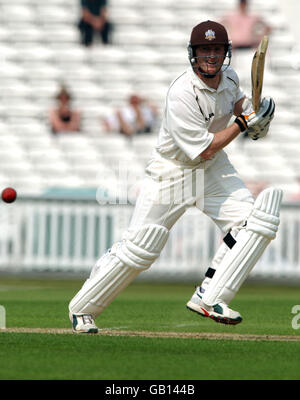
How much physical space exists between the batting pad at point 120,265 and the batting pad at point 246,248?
41cm

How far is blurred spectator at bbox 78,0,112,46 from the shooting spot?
16.1 m

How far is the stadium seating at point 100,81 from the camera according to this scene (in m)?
14.9

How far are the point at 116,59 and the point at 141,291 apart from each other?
612cm

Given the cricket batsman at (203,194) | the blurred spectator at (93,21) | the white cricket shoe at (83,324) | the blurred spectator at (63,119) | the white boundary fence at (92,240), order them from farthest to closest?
1. the blurred spectator at (93,21)
2. the blurred spectator at (63,119)
3. the white boundary fence at (92,240)
4. the white cricket shoe at (83,324)
5. the cricket batsman at (203,194)

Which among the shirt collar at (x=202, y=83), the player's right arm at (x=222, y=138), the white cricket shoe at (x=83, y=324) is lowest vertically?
the white cricket shoe at (x=83, y=324)

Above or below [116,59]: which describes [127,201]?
below

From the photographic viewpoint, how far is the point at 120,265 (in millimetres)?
5977

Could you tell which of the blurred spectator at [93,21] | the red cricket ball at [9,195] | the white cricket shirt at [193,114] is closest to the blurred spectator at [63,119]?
the blurred spectator at [93,21]

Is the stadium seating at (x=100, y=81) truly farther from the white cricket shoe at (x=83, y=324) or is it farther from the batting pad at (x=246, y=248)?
the white cricket shoe at (x=83, y=324)

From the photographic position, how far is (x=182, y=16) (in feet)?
53.5

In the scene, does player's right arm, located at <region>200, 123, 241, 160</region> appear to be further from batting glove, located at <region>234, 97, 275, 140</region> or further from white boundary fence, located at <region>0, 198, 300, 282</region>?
white boundary fence, located at <region>0, 198, 300, 282</region>

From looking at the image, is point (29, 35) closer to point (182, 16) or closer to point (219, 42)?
point (182, 16)

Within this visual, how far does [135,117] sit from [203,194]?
8.72 meters

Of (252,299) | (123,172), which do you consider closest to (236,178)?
(252,299)
